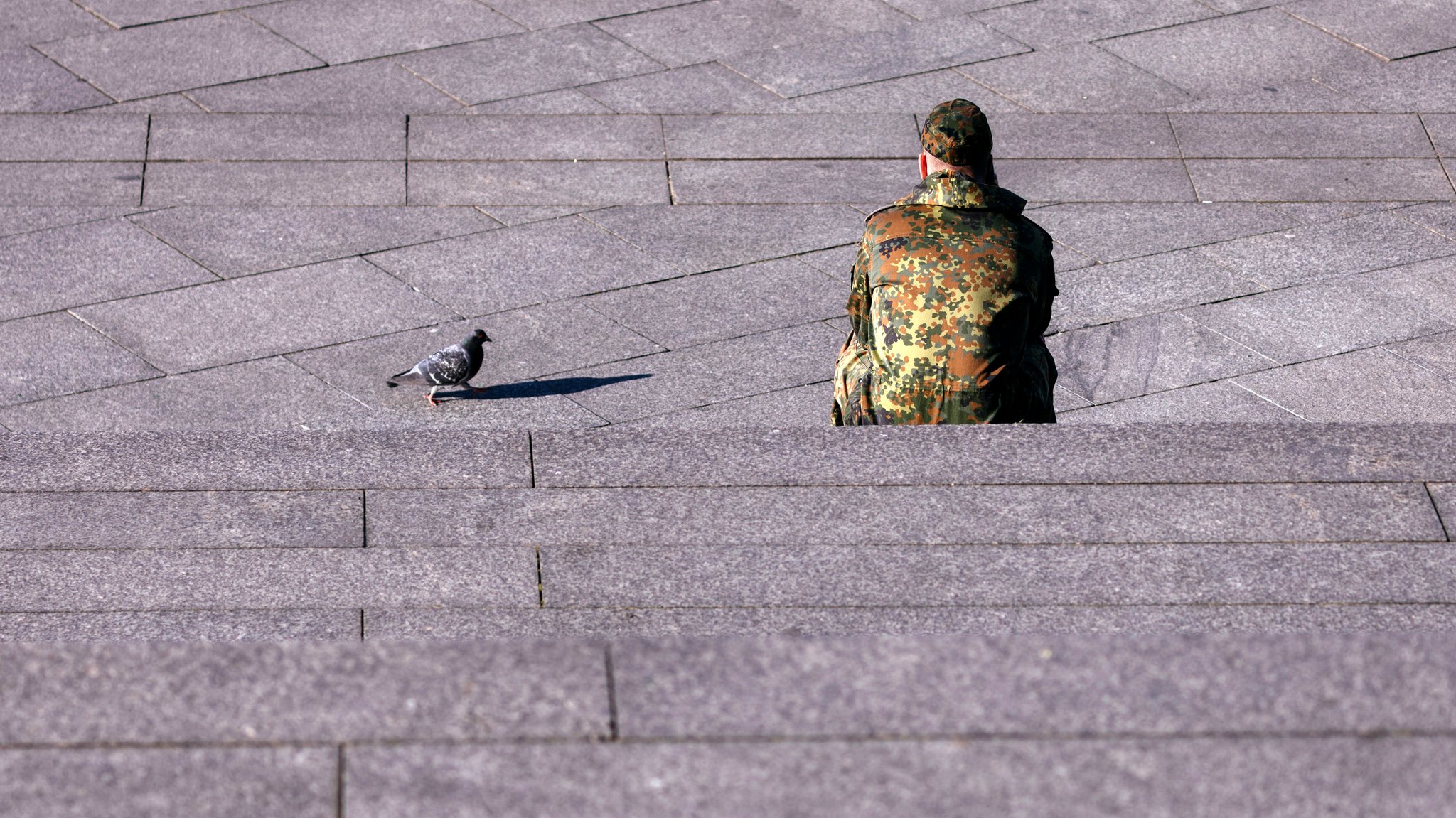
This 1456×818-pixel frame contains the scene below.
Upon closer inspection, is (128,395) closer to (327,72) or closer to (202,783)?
(327,72)

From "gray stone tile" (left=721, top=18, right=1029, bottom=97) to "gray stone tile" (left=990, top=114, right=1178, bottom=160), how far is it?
84 cm

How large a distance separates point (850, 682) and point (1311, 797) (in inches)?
34.0

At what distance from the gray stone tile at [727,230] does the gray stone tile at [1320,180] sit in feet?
6.61

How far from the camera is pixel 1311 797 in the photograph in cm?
309

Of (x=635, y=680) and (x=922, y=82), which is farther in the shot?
(x=922, y=82)

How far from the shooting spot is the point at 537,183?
934cm

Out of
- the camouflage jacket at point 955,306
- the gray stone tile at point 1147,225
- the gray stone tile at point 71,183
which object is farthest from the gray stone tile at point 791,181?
the camouflage jacket at point 955,306

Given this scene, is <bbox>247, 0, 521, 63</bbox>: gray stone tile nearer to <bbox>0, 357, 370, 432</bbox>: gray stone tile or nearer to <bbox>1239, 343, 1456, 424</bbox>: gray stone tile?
<bbox>0, 357, 370, 432</bbox>: gray stone tile

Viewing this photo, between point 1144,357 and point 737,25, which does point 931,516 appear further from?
point 737,25

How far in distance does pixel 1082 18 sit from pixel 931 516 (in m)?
7.27

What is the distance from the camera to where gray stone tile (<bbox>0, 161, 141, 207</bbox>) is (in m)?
9.02

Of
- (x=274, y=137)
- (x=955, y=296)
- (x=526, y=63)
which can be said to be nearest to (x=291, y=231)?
(x=274, y=137)

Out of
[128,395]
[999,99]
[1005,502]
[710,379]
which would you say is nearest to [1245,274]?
[999,99]

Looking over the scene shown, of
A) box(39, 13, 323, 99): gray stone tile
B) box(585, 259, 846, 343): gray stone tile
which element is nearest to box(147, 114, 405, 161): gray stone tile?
box(39, 13, 323, 99): gray stone tile
